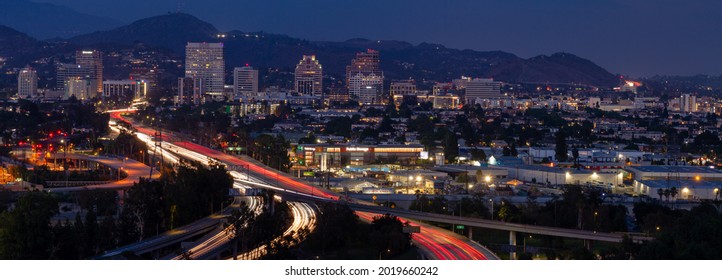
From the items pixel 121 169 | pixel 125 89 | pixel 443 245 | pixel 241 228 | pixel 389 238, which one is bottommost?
pixel 121 169

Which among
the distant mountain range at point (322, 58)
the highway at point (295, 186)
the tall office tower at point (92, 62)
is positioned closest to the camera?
the highway at point (295, 186)

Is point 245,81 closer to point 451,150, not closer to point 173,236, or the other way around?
point 451,150

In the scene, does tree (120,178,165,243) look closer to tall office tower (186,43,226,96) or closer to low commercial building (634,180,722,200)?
low commercial building (634,180,722,200)

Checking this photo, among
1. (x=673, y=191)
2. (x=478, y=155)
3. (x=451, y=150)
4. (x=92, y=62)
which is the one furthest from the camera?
(x=92, y=62)

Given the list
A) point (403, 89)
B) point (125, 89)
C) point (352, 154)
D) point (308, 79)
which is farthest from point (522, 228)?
point (308, 79)

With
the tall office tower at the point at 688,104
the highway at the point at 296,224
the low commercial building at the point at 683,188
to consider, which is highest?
the tall office tower at the point at 688,104

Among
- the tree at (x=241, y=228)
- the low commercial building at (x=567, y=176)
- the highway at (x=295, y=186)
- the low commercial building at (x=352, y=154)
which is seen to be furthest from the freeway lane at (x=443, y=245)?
the low commercial building at (x=352, y=154)

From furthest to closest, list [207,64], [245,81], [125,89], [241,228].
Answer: [207,64], [245,81], [125,89], [241,228]

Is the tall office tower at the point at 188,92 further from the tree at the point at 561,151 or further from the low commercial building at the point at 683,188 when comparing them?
the low commercial building at the point at 683,188
